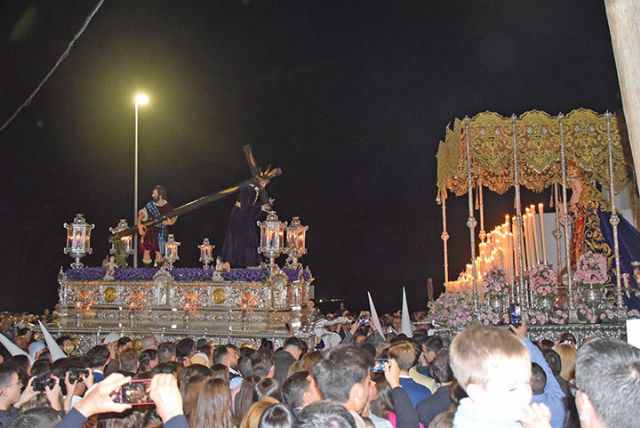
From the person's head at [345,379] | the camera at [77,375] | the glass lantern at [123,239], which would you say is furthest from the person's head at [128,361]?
the glass lantern at [123,239]

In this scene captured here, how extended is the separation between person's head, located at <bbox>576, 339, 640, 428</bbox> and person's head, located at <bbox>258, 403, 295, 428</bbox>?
126 centimetres

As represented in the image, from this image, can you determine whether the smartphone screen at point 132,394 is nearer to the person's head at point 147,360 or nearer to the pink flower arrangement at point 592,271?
the person's head at point 147,360

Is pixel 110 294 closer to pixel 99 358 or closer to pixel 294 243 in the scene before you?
pixel 294 243

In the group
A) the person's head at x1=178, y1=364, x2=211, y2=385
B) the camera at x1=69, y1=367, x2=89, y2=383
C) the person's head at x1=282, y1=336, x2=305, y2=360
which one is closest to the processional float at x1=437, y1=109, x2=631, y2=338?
the person's head at x1=282, y1=336, x2=305, y2=360

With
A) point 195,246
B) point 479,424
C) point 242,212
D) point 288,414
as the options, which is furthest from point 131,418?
point 195,246

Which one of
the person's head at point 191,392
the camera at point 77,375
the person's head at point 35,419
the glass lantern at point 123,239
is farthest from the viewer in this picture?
the glass lantern at point 123,239

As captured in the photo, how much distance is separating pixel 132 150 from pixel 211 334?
1175 centimetres

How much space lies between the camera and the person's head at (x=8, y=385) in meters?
4.74

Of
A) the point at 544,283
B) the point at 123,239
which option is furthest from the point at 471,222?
the point at 123,239

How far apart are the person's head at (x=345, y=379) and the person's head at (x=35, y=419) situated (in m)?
1.44

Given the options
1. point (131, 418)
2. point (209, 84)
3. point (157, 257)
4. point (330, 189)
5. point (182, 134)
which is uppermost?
point (209, 84)

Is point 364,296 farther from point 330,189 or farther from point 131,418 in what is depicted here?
point 131,418

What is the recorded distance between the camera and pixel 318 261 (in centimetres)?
2509

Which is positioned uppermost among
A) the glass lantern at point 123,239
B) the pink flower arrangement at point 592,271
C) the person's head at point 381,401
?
the glass lantern at point 123,239
